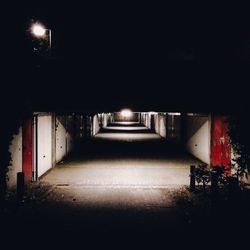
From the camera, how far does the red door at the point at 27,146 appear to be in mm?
13602

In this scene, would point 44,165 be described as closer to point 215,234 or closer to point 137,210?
point 137,210

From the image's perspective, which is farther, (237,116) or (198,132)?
(198,132)

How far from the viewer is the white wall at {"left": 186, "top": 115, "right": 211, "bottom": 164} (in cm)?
1839

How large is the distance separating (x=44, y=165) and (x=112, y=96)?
14.2ft

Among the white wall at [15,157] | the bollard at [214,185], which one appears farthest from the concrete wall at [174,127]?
the white wall at [15,157]

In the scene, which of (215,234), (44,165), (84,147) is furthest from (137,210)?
(84,147)

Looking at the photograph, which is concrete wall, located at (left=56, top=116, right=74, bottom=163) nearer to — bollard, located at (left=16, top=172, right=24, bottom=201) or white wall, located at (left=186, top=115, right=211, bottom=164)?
bollard, located at (left=16, top=172, right=24, bottom=201)

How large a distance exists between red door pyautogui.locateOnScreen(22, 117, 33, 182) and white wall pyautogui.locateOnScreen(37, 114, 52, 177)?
0.84 m

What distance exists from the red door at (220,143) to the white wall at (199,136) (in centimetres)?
63

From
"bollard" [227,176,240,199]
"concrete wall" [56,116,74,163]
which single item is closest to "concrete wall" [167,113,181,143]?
"concrete wall" [56,116,74,163]

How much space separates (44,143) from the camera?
51.9 ft

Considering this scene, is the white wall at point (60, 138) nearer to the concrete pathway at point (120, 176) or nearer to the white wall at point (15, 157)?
the concrete pathway at point (120, 176)

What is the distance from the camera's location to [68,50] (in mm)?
19266

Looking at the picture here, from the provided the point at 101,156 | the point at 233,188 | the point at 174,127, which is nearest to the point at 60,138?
the point at 101,156
